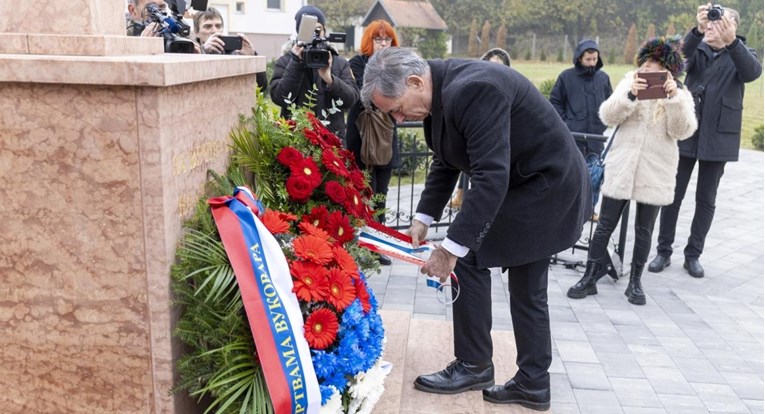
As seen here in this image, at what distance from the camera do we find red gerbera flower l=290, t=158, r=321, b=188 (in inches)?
124

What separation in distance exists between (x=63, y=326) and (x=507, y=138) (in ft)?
5.80

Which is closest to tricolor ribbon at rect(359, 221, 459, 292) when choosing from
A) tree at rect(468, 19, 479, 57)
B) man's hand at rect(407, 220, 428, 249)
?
man's hand at rect(407, 220, 428, 249)

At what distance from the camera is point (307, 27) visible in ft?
15.8

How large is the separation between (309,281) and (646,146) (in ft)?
10.9

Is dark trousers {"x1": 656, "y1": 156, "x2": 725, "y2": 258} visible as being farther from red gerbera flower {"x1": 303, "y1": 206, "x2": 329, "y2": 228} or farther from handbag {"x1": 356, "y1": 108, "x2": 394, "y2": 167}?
red gerbera flower {"x1": 303, "y1": 206, "x2": 329, "y2": 228}

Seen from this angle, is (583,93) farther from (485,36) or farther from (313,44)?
(485,36)

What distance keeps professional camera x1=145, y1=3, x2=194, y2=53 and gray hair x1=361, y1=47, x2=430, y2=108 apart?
1057 mm

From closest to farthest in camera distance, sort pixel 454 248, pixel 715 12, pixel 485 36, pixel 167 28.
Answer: pixel 454 248, pixel 167 28, pixel 715 12, pixel 485 36

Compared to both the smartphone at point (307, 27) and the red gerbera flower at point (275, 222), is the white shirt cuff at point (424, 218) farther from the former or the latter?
the smartphone at point (307, 27)

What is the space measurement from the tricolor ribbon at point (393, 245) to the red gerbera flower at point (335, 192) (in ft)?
0.72

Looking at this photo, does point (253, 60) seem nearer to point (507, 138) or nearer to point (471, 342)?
point (507, 138)

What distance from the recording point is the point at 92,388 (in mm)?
2570

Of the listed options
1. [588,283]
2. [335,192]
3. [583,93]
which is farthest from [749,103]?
[335,192]

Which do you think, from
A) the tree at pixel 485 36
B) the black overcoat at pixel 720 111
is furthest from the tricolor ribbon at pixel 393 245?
the tree at pixel 485 36
